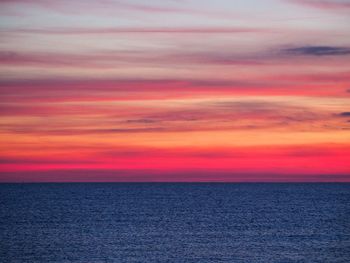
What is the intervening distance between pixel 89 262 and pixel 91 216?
184 feet

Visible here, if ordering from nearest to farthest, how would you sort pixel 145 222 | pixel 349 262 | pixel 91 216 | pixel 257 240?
pixel 349 262, pixel 257 240, pixel 145 222, pixel 91 216

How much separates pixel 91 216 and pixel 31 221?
14.1 meters

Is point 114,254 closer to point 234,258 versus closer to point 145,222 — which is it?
point 234,258

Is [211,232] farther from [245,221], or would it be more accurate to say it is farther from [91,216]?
[91,216]

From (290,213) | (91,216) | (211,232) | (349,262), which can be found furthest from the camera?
(290,213)

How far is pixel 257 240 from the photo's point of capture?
76.7 m

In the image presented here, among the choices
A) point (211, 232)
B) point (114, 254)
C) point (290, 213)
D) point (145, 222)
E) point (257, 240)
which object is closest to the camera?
point (114, 254)

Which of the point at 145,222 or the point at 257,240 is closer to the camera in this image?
the point at 257,240

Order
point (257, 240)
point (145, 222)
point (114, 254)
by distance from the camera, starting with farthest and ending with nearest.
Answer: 1. point (145, 222)
2. point (257, 240)
3. point (114, 254)

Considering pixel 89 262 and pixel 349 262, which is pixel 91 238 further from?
pixel 349 262

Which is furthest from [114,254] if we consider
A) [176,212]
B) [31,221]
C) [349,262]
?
[176,212]

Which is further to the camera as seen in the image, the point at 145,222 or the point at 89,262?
the point at 145,222

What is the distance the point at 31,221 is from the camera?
106062mm

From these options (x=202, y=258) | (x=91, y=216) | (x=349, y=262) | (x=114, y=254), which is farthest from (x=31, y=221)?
(x=349, y=262)
